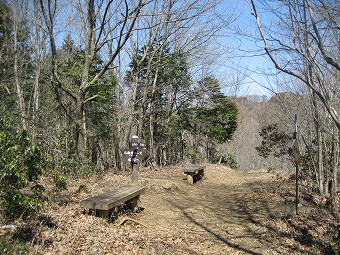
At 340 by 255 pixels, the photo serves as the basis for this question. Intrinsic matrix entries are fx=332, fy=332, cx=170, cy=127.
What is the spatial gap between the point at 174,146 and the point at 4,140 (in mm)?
18283

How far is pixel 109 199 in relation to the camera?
577 centimetres

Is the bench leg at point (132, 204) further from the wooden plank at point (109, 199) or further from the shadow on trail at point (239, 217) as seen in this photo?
the shadow on trail at point (239, 217)

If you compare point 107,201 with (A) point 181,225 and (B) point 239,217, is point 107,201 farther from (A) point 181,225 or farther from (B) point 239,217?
(B) point 239,217

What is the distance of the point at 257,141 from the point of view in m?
32.9

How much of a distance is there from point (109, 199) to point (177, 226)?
1.65 metres

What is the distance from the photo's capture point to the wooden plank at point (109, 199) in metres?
5.42

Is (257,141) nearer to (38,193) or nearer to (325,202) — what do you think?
(325,202)

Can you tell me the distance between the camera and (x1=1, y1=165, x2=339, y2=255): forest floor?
185 inches

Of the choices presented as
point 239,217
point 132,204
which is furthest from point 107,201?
point 239,217

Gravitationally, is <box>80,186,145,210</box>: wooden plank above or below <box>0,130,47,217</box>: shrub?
below

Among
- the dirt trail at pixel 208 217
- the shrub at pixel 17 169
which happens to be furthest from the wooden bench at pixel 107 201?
the shrub at pixel 17 169

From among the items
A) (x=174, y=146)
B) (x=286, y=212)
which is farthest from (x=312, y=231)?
(x=174, y=146)

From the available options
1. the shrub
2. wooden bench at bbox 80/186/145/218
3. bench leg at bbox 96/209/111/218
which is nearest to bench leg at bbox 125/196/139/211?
wooden bench at bbox 80/186/145/218

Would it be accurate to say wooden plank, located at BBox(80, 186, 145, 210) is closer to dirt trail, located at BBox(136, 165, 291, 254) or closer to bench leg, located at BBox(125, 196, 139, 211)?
bench leg, located at BBox(125, 196, 139, 211)
